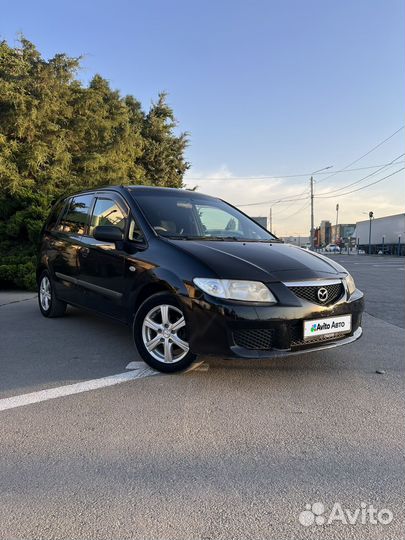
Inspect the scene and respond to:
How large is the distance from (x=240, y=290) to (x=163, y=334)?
831 mm

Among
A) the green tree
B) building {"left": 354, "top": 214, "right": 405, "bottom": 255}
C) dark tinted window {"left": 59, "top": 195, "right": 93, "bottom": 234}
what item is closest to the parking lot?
dark tinted window {"left": 59, "top": 195, "right": 93, "bottom": 234}

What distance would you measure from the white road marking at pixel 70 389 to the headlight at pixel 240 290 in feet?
3.37

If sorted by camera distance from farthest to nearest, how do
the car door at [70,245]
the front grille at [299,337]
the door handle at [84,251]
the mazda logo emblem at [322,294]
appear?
the car door at [70,245] → the door handle at [84,251] → the mazda logo emblem at [322,294] → the front grille at [299,337]

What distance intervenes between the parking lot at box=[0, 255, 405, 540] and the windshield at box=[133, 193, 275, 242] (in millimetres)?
1284

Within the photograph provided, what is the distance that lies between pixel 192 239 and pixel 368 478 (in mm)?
2472

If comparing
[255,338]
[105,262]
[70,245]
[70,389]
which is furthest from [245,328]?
[70,245]

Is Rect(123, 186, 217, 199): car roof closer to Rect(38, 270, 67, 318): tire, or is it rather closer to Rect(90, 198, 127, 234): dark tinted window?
Rect(90, 198, 127, 234): dark tinted window

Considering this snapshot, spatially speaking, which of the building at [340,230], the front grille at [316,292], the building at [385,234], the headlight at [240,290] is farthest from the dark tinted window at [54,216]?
the building at [340,230]

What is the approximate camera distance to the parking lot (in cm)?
195

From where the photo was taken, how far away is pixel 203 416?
9.83 feet

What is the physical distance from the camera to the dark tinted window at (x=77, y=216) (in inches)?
204

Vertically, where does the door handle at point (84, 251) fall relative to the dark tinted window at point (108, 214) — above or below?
below

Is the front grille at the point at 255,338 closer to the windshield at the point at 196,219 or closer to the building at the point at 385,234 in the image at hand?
the windshield at the point at 196,219

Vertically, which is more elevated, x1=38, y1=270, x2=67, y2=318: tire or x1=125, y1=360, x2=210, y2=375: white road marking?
x1=38, y1=270, x2=67, y2=318: tire
